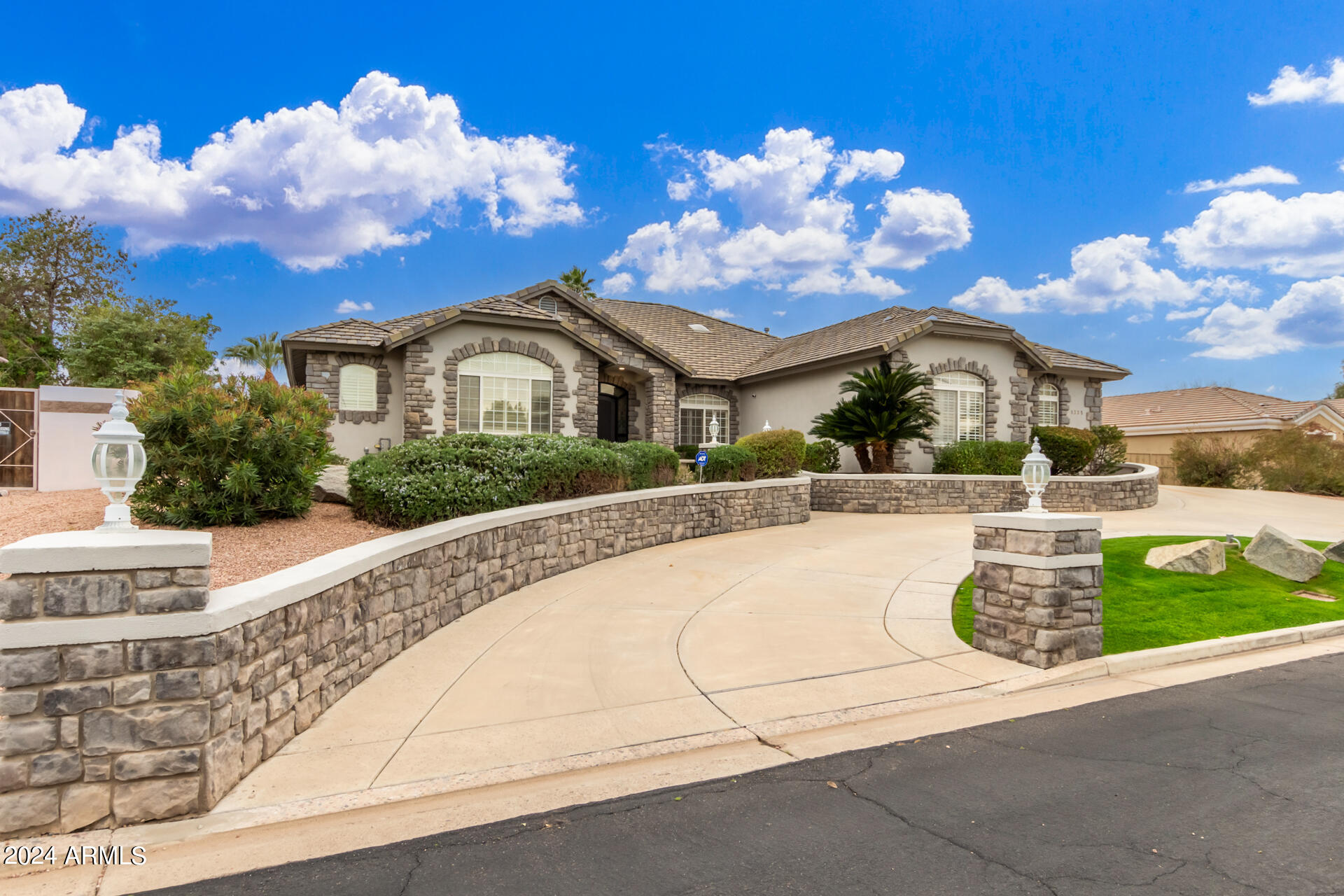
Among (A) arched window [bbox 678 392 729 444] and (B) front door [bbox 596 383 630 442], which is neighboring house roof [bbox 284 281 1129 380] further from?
(B) front door [bbox 596 383 630 442]

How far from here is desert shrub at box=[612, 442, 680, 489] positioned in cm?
1334

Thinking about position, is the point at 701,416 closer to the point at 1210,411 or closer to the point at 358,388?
the point at 358,388

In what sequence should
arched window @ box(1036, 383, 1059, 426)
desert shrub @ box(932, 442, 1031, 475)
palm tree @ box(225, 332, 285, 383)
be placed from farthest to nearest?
1. palm tree @ box(225, 332, 285, 383)
2. arched window @ box(1036, 383, 1059, 426)
3. desert shrub @ box(932, 442, 1031, 475)

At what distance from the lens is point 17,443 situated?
46.4 ft

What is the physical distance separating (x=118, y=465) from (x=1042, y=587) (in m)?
7.47

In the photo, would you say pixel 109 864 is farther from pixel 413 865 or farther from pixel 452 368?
pixel 452 368

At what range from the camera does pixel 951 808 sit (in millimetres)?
4238

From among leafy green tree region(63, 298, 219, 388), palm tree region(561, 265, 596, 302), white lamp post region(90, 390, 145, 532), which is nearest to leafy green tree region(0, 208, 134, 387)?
leafy green tree region(63, 298, 219, 388)

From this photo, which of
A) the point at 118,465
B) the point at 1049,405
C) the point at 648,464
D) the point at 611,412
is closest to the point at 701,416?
the point at 611,412

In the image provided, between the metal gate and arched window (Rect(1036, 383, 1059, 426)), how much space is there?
2778 cm

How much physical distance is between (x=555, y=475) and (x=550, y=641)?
413cm

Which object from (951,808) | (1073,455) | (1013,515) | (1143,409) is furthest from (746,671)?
(1143,409)

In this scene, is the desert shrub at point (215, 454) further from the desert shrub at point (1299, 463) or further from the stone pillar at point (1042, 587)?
the desert shrub at point (1299, 463)

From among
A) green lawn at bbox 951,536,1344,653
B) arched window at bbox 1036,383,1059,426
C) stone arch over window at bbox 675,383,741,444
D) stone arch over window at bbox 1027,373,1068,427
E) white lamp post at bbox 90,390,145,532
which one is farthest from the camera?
arched window at bbox 1036,383,1059,426
